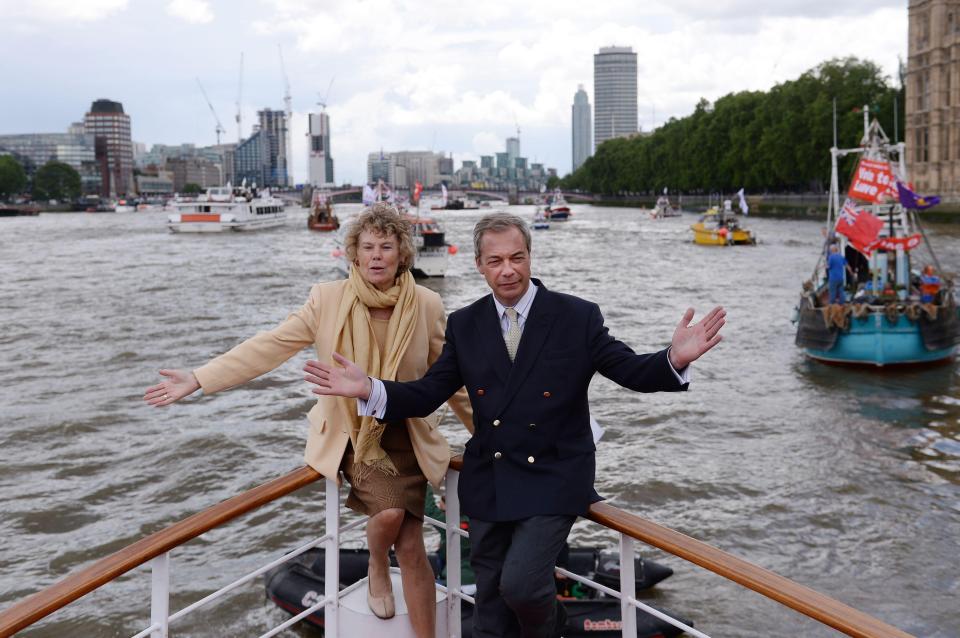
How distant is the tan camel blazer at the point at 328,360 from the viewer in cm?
362

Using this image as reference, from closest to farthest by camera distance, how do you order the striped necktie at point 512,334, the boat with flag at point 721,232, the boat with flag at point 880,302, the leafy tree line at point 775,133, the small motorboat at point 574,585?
the striped necktie at point 512,334
the small motorboat at point 574,585
the boat with flag at point 880,302
the boat with flag at point 721,232
the leafy tree line at point 775,133

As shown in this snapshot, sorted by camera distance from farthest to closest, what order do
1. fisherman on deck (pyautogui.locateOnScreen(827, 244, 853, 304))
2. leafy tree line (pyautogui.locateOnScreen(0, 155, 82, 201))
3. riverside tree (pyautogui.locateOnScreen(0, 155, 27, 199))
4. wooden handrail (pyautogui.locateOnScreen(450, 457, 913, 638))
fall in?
1. leafy tree line (pyautogui.locateOnScreen(0, 155, 82, 201))
2. riverside tree (pyautogui.locateOnScreen(0, 155, 27, 199))
3. fisherman on deck (pyautogui.locateOnScreen(827, 244, 853, 304))
4. wooden handrail (pyautogui.locateOnScreen(450, 457, 913, 638))

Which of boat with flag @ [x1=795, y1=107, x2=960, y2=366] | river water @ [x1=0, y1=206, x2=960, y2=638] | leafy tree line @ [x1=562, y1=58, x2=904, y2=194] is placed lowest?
Result: river water @ [x1=0, y1=206, x2=960, y2=638]

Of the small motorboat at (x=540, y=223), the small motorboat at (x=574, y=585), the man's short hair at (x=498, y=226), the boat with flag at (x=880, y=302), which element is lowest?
the small motorboat at (x=574, y=585)

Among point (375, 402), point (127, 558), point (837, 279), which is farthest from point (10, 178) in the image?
point (127, 558)

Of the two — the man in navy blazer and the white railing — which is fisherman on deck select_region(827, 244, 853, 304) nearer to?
the white railing

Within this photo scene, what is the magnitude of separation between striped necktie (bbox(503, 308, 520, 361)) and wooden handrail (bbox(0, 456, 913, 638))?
588 millimetres

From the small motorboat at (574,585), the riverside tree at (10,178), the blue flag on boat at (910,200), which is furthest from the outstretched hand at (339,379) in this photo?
the riverside tree at (10,178)

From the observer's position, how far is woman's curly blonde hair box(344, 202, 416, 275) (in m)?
3.68

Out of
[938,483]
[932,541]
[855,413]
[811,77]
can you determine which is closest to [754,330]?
[855,413]

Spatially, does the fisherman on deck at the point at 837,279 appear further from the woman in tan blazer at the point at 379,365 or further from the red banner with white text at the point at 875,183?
the woman in tan blazer at the point at 379,365

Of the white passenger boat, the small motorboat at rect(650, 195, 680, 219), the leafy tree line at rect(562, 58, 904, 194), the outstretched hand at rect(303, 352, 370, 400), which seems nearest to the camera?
the outstretched hand at rect(303, 352, 370, 400)

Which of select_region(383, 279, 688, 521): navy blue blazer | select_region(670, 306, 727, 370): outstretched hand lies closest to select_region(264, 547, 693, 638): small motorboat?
select_region(383, 279, 688, 521): navy blue blazer

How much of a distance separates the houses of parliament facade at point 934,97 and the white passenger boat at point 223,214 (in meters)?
49.7
